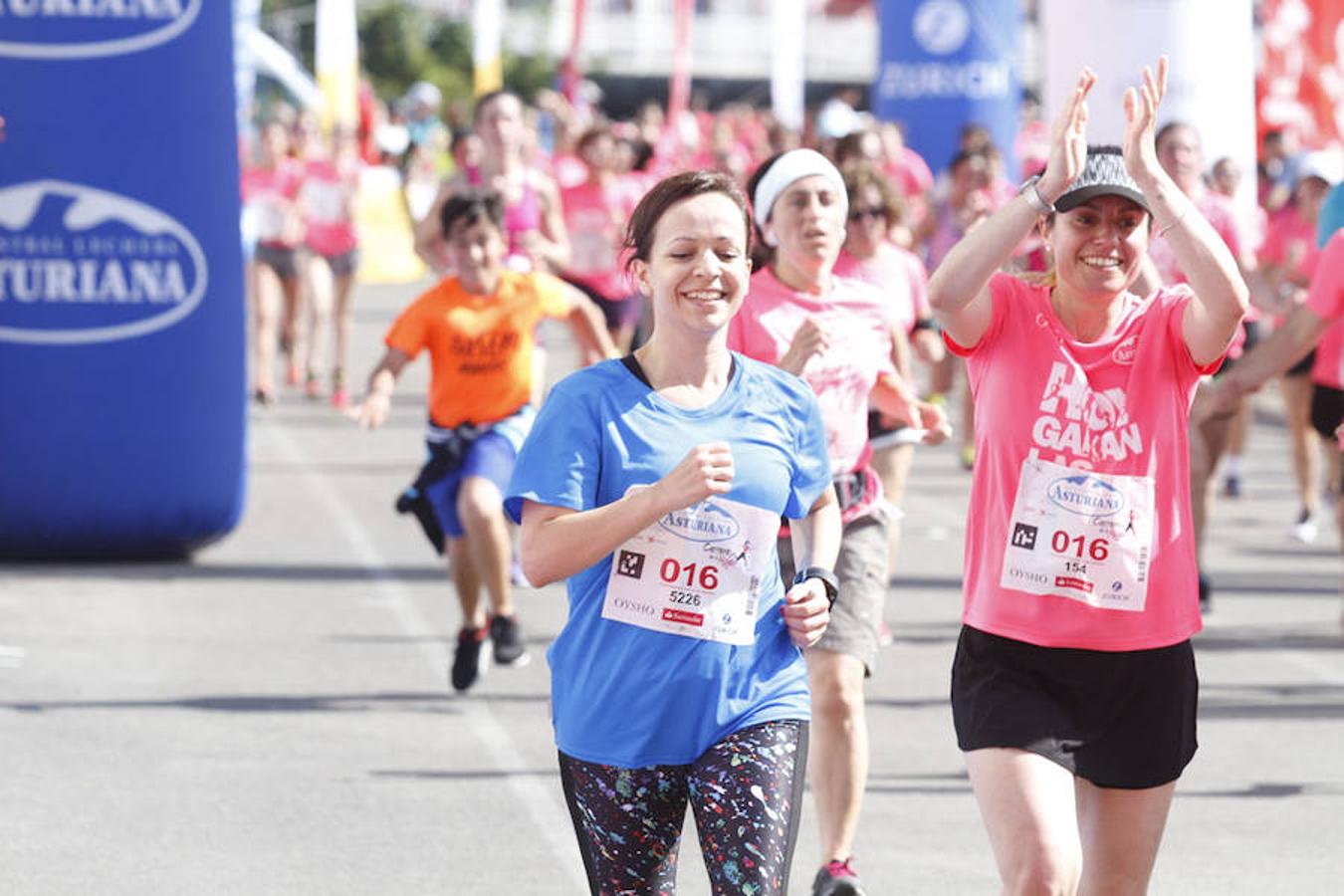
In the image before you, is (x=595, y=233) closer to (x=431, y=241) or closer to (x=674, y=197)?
(x=431, y=241)

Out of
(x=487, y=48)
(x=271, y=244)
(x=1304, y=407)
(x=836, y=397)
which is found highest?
(x=487, y=48)

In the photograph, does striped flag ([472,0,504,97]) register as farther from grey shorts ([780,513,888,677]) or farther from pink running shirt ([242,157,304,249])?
grey shorts ([780,513,888,677])

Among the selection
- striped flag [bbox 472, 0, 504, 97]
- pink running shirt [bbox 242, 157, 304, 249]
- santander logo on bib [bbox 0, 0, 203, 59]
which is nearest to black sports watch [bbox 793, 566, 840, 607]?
santander logo on bib [bbox 0, 0, 203, 59]

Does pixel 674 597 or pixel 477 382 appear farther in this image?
pixel 477 382

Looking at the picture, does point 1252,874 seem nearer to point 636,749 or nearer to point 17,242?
point 636,749

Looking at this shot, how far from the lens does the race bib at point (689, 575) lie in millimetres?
4500

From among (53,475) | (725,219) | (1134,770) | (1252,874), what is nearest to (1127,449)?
(1134,770)

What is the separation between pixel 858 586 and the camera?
6.66 meters

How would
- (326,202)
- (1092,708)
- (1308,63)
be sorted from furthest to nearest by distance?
(326,202)
(1308,63)
(1092,708)

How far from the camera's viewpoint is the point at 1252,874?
271 inches

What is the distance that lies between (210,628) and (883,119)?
13742 millimetres

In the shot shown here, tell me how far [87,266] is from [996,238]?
25.0ft

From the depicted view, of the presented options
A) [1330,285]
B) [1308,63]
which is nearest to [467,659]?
[1330,285]

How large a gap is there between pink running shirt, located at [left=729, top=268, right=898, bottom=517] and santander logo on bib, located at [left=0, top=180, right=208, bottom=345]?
5288 mm
